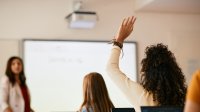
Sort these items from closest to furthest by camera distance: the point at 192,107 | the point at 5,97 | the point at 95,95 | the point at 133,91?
the point at 192,107
the point at 133,91
the point at 95,95
the point at 5,97

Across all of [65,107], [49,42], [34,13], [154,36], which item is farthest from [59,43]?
[154,36]

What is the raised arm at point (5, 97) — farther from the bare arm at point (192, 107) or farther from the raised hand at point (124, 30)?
the bare arm at point (192, 107)

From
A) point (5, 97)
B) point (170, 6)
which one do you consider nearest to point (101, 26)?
point (170, 6)

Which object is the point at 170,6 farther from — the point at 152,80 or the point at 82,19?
the point at 152,80

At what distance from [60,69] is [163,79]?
349 cm

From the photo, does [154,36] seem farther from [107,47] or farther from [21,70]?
[21,70]

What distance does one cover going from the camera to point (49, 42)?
5164 mm

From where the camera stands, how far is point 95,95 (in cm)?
265

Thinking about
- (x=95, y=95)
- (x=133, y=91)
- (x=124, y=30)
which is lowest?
(x=95, y=95)

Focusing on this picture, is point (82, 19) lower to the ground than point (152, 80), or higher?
higher

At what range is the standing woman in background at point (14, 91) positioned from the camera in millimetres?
4207

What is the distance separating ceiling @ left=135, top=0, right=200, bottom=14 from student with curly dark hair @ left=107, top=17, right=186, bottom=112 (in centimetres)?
331

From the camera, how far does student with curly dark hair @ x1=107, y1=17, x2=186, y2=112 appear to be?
5.83 ft

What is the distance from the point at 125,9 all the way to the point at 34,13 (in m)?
1.34
